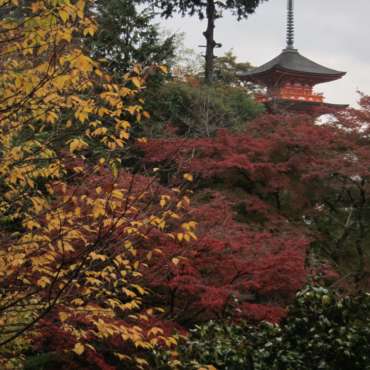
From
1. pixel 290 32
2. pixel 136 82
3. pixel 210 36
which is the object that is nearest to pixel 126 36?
pixel 210 36

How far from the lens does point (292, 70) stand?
27.1m

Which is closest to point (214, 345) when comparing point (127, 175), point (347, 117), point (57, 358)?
point (57, 358)

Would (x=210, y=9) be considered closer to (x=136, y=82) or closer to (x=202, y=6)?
(x=202, y=6)

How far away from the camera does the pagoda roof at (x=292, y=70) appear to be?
87.9 feet

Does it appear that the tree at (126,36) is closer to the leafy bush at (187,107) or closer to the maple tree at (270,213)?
the leafy bush at (187,107)

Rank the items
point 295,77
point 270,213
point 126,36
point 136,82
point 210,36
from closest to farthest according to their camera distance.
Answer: point 136,82 → point 270,213 → point 126,36 → point 210,36 → point 295,77

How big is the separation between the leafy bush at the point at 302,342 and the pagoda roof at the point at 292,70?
21832 mm

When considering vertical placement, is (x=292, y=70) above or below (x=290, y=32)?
below

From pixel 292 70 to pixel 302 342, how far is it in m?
23.2

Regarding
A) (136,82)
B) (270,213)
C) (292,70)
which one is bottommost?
(270,213)

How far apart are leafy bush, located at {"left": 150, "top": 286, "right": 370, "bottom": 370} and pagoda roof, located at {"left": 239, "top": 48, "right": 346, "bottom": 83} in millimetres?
21832

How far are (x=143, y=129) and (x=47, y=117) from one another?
396 inches

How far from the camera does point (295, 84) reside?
28250 millimetres

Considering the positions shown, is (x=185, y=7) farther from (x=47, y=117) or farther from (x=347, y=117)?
(x=47, y=117)
